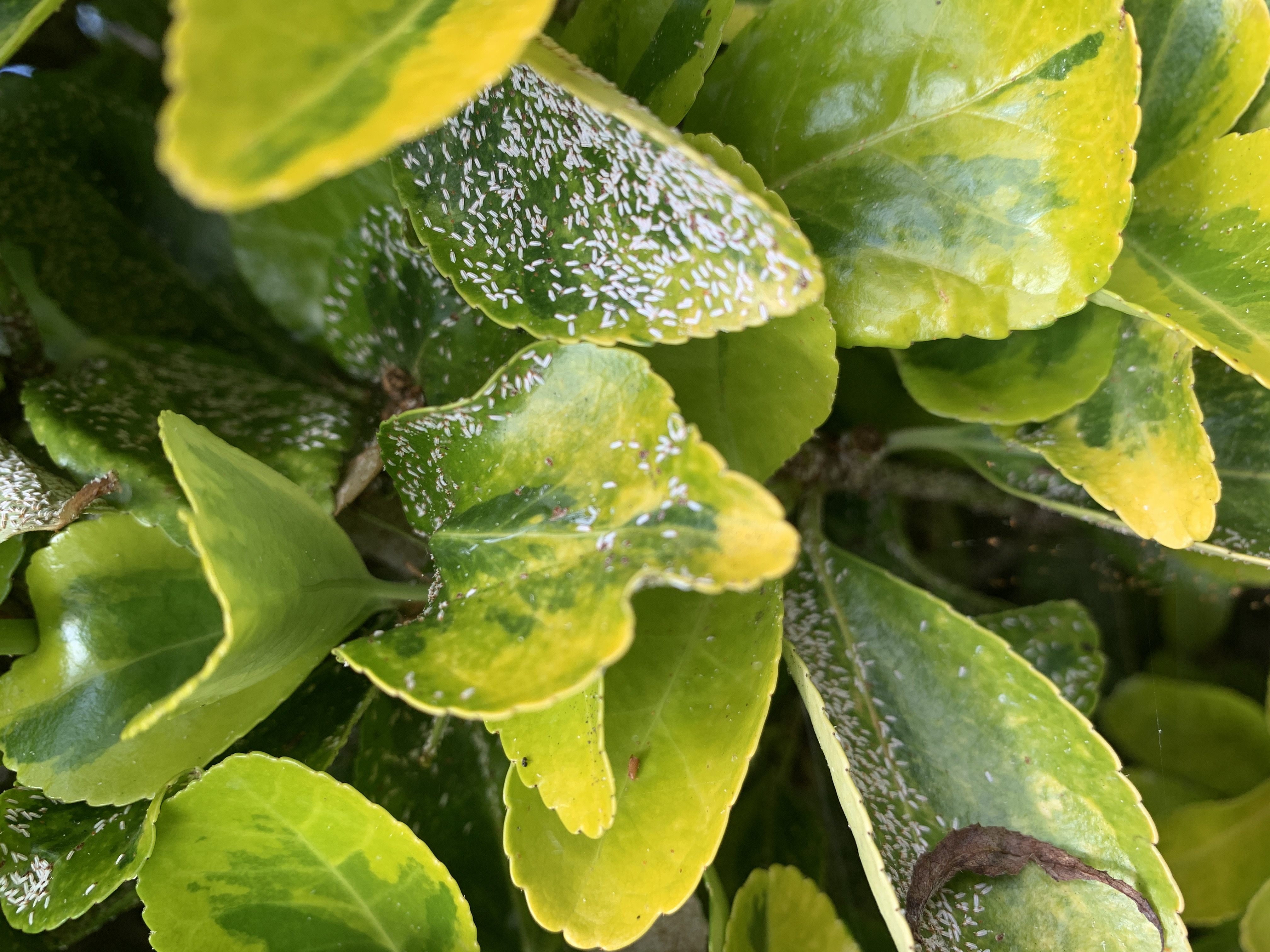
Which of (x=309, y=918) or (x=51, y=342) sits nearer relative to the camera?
(x=309, y=918)

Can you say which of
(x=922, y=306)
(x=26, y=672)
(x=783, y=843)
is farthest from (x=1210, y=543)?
(x=26, y=672)

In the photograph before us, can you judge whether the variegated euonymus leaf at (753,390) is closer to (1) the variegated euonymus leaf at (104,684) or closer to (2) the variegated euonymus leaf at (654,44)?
(2) the variegated euonymus leaf at (654,44)

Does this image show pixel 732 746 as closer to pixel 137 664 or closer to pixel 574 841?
pixel 574 841

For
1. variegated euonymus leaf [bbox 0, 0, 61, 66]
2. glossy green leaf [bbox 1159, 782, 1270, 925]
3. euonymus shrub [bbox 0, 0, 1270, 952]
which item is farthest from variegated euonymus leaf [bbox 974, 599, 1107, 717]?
variegated euonymus leaf [bbox 0, 0, 61, 66]

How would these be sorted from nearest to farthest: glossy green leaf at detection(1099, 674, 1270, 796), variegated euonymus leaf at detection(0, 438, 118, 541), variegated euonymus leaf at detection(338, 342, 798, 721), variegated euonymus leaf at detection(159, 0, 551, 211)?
variegated euonymus leaf at detection(159, 0, 551, 211) < variegated euonymus leaf at detection(338, 342, 798, 721) < variegated euonymus leaf at detection(0, 438, 118, 541) < glossy green leaf at detection(1099, 674, 1270, 796)

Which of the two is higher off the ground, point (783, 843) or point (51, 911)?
point (51, 911)

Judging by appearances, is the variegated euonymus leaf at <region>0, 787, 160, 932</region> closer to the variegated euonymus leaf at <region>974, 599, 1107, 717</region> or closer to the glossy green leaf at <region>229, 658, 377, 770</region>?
the glossy green leaf at <region>229, 658, 377, 770</region>

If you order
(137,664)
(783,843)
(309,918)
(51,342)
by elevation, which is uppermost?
(51,342)

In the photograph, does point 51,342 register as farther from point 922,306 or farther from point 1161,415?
point 1161,415
